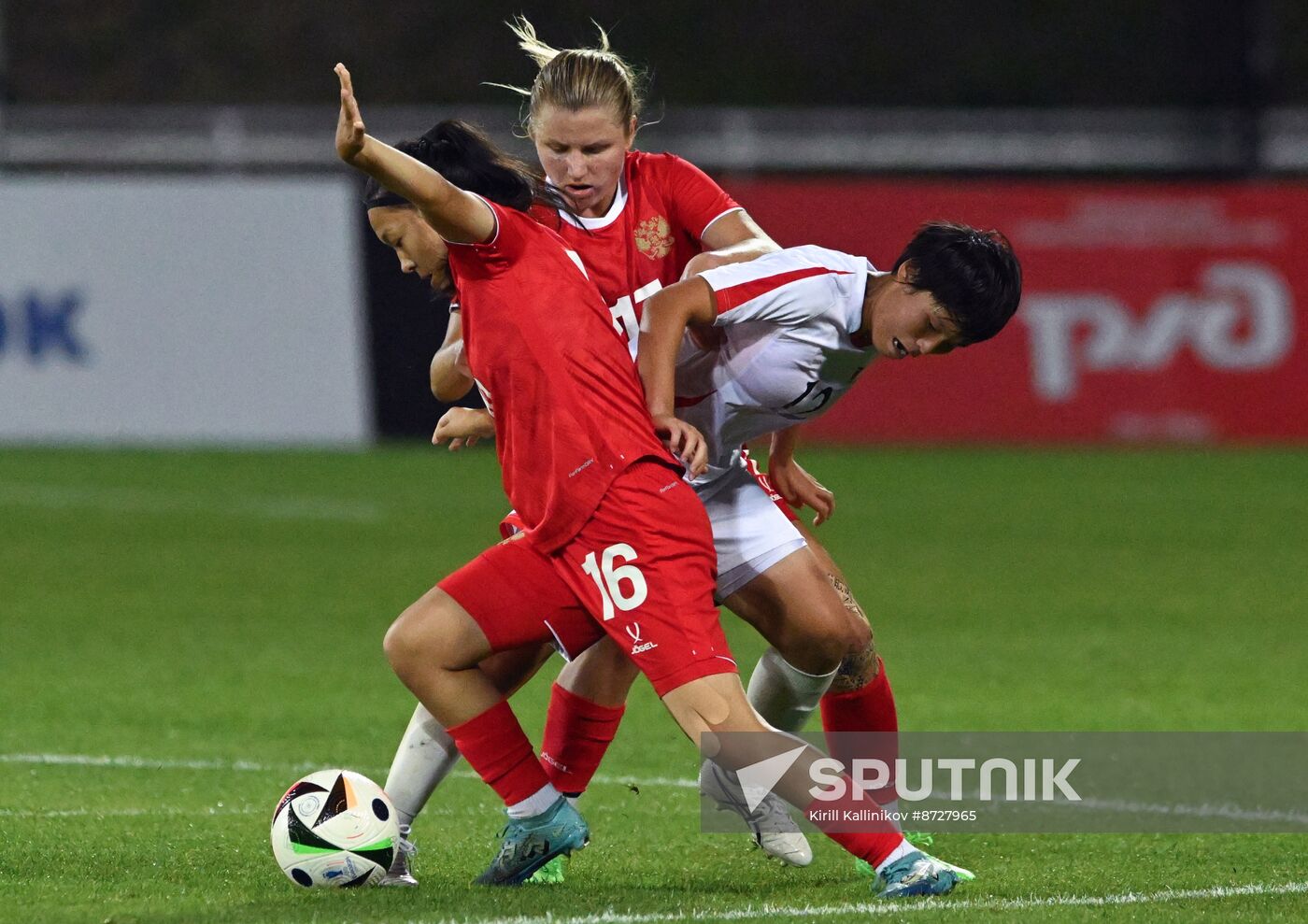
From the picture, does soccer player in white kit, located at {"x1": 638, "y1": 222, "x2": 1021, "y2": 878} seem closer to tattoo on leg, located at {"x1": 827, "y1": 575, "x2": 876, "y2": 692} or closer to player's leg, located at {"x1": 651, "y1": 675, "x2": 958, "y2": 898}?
player's leg, located at {"x1": 651, "y1": 675, "x2": 958, "y2": 898}

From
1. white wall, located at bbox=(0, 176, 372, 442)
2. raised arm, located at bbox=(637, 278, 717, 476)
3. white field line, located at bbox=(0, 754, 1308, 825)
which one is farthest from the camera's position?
white wall, located at bbox=(0, 176, 372, 442)

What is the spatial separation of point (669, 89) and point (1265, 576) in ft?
61.2

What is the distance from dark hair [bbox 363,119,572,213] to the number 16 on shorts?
2.71 ft

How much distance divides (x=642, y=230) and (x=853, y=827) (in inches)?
63.1

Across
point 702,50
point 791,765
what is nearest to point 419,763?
point 791,765

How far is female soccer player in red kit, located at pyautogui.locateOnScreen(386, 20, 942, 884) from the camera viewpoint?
16.5ft

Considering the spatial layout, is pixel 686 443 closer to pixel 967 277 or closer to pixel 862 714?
pixel 967 277

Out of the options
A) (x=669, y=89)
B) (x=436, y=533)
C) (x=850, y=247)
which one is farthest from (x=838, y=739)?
(x=669, y=89)

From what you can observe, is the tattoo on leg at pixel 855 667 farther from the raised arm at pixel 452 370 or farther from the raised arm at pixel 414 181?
the raised arm at pixel 414 181

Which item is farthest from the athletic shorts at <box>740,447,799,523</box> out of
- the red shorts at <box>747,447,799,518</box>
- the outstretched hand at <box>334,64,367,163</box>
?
the outstretched hand at <box>334,64,367,163</box>

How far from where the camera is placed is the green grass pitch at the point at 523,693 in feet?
16.0

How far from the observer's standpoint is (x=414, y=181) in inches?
170

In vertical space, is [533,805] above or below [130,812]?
above

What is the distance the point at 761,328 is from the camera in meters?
5.06
